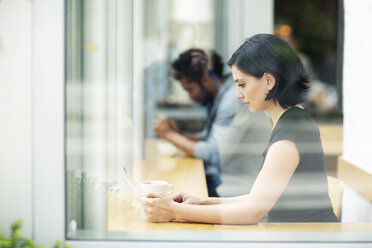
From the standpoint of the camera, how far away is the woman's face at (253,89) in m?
1.57

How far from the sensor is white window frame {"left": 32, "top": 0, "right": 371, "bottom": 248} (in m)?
1.17

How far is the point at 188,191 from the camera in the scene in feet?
5.38

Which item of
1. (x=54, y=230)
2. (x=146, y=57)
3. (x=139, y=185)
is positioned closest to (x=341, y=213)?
(x=139, y=185)

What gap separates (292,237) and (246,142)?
1185 millimetres

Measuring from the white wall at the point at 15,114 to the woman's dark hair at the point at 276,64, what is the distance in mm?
721

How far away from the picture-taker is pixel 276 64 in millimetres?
1562

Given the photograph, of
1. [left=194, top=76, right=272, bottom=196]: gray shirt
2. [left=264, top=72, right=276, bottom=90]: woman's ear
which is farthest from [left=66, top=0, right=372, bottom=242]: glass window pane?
[left=264, top=72, right=276, bottom=90]: woman's ear

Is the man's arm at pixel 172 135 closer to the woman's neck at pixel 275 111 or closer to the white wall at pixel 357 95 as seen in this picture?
the white wall at pixel 357 95

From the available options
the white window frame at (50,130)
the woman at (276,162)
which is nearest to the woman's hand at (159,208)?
the woman at (276,162)

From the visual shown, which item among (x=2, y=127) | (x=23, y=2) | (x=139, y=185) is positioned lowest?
(x=139, y=185)

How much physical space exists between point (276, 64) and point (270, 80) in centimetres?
6

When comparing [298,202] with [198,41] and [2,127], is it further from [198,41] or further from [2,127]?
[198,41]

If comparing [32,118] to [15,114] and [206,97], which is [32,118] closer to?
[15,114]

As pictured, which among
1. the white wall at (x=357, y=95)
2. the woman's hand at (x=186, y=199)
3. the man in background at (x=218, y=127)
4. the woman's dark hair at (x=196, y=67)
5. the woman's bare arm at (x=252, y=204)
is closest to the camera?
the woman's bare arm at (x=252, y=204)
